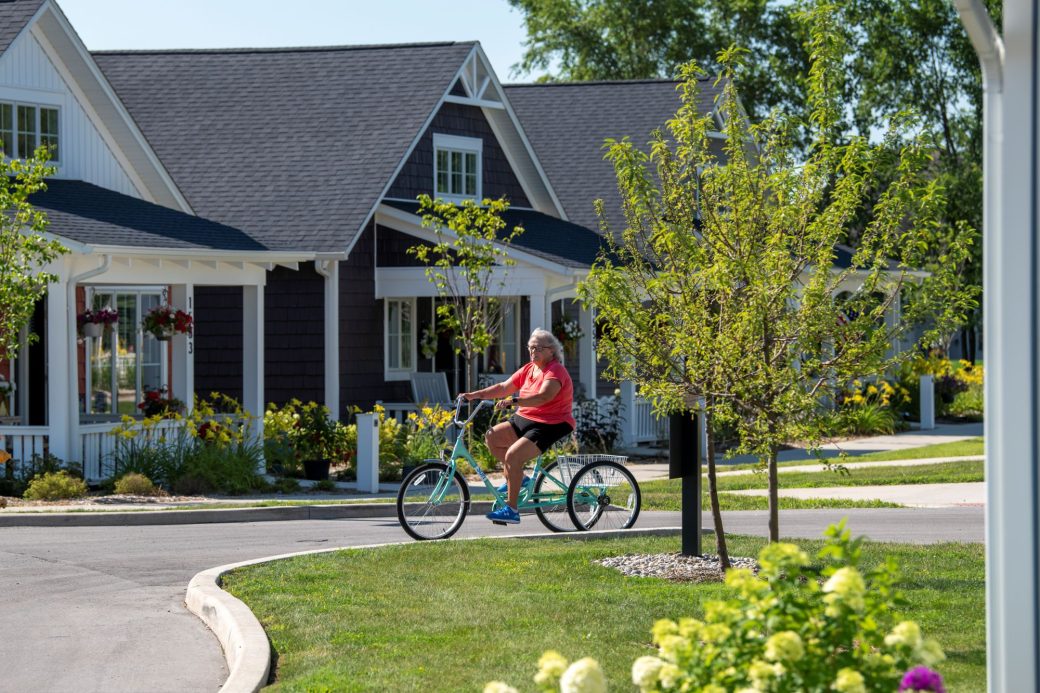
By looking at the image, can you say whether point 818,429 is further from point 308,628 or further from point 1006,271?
point 1006,271

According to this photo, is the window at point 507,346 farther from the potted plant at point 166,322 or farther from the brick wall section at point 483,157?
the potted plant at point 166,322

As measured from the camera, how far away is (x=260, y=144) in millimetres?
27438

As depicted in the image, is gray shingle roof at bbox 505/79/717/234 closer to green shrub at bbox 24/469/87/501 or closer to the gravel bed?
green shrub at bbox 24/469/87/501

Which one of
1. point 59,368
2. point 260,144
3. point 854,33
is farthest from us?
point 854,33

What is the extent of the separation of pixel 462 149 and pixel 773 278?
18111 mm

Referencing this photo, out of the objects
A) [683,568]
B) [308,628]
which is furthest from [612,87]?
[308,628]

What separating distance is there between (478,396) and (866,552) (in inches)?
145

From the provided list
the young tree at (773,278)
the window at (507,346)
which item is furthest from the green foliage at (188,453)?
the young tree at (773,278)

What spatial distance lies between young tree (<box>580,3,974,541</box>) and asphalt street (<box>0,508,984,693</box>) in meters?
2.96

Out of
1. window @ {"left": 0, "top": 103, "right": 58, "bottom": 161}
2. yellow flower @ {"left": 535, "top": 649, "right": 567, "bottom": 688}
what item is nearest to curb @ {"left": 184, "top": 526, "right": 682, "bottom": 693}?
yellow flower @ {"left": 535, "top": 649, "right": 567, "bottom": 688}

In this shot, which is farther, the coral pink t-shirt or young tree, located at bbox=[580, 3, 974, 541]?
the coral pink t-shirt

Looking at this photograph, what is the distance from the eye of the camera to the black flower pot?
2062 centimetres

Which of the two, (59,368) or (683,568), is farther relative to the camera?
(59,368)

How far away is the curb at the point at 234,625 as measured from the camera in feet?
25.0
